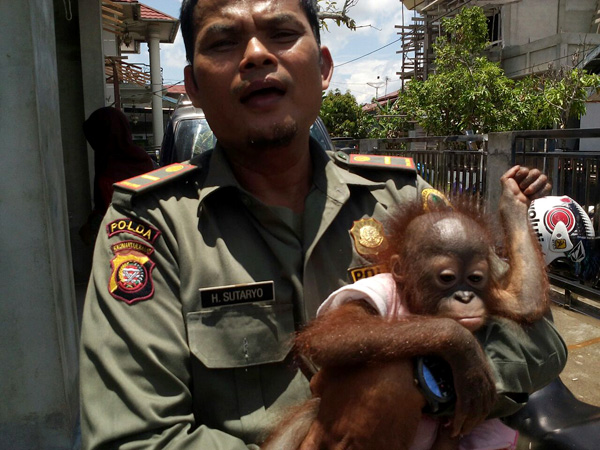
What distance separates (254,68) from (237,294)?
2.29 ft

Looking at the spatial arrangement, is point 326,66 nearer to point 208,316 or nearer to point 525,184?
point 525,184

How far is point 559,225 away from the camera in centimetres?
448

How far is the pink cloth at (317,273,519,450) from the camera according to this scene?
150cm

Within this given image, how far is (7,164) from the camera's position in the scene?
285cm

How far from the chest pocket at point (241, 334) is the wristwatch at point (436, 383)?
0.41 m

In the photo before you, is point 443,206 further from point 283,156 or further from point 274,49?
point 274,49

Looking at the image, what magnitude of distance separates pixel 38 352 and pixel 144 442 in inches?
76.3

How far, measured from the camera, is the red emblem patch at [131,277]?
154cm

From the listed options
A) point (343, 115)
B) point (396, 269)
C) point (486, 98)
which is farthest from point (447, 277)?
point (343, 115)

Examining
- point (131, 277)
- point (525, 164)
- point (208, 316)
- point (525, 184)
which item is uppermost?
point (525, 184)

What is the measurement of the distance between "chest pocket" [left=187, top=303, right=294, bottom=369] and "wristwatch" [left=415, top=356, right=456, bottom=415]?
0.41 metres

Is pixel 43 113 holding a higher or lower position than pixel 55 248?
higher

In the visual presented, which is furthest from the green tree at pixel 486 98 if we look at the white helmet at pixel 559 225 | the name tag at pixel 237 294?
the name tag at pixel 237 294

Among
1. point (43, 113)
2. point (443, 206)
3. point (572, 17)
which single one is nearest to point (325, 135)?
point (43, 113)
